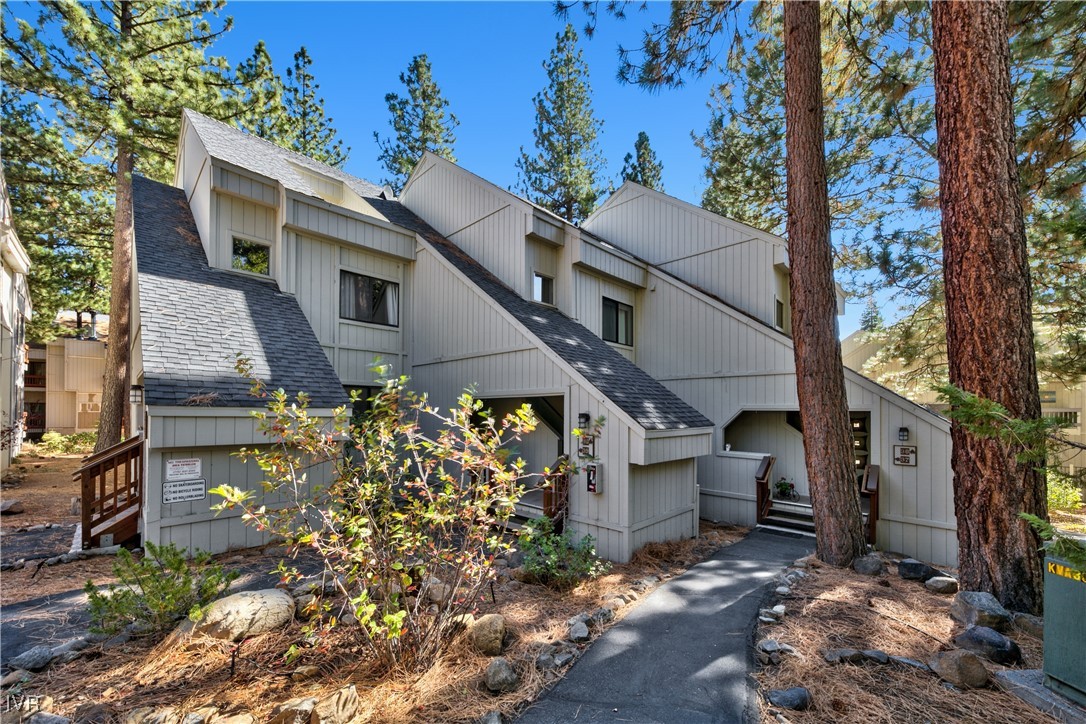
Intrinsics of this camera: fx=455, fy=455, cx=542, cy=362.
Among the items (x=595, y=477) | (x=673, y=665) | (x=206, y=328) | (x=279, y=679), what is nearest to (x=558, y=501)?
(x=595, y=477)

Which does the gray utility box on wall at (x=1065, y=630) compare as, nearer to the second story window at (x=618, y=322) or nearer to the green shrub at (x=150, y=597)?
the green shrub at (x=150, y=597)

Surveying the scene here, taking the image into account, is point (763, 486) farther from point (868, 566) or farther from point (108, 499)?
point (108, 499)

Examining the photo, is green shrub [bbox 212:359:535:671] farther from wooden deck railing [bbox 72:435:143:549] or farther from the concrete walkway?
wooden deck railing [bbox 72:435:143:549]

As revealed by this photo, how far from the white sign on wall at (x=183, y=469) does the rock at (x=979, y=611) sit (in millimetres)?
8699

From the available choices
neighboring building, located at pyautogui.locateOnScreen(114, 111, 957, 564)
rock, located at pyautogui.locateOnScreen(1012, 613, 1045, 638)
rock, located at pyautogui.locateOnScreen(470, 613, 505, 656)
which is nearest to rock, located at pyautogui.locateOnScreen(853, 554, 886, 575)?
rock, located at pyautogui.locateOnScreen(1012, 613, 1045, 638)

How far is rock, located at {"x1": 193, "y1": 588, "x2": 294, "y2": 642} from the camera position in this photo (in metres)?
3.82

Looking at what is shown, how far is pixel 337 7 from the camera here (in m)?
7.91

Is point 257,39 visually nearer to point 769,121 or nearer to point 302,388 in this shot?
point 302,388

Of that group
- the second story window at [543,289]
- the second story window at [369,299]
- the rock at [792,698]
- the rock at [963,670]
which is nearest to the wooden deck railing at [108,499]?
the second story window at [369,299]

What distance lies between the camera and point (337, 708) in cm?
288

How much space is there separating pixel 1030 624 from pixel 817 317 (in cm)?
369

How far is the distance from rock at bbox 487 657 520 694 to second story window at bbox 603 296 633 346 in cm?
786

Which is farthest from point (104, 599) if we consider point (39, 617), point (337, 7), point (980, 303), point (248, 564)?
point (337, 7)

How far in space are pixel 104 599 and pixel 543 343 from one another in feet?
18.5
